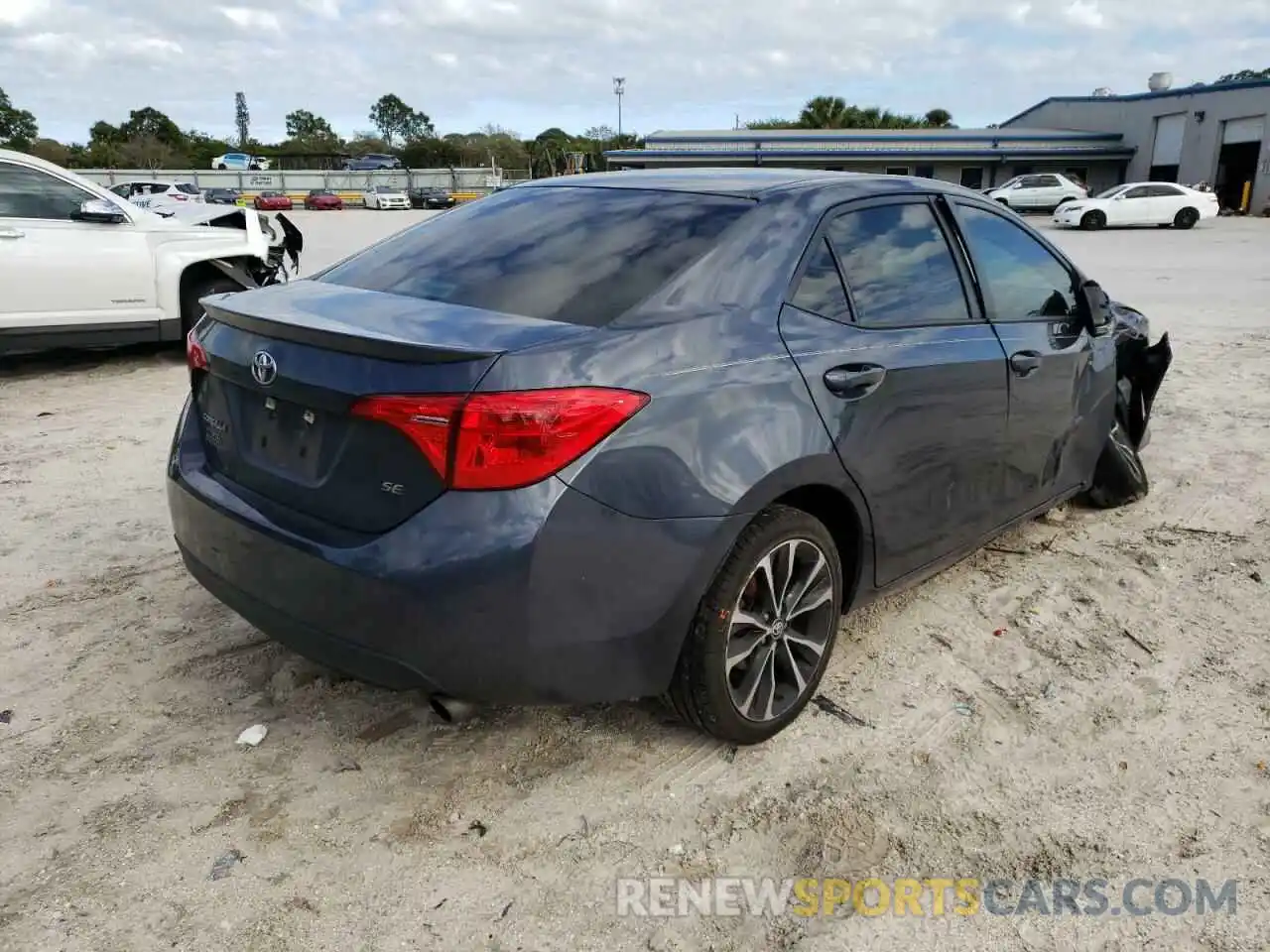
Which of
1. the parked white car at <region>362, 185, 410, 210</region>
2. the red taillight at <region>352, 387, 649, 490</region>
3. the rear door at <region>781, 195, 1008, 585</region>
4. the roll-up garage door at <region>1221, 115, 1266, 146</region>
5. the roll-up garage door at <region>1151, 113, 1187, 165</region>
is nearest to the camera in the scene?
the red taillight at <region>352, 387, 649, 490</region>

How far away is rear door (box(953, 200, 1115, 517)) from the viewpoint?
3658 millimetres

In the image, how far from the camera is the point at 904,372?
3.06m

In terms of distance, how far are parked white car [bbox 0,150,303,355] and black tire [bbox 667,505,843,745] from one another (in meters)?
5.80

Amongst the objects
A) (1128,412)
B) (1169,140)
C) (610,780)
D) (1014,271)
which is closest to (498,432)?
(610,780)

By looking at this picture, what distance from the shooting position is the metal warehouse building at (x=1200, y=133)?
3816 cm

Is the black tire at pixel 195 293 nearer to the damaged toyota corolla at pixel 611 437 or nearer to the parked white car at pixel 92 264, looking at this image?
the parked white car at pixel 92 264

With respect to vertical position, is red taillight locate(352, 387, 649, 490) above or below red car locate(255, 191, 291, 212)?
below

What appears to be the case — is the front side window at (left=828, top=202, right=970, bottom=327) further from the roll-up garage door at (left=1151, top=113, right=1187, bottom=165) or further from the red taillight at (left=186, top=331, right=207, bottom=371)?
the roll-up garage door at (left=1151, top=113, right=1187, bottom=165)

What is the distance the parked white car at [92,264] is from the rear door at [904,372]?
558 cm

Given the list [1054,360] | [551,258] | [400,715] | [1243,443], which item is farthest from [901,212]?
[1243,443]

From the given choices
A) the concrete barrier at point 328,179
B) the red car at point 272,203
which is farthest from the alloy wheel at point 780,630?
the concrete barrier at point 328,179

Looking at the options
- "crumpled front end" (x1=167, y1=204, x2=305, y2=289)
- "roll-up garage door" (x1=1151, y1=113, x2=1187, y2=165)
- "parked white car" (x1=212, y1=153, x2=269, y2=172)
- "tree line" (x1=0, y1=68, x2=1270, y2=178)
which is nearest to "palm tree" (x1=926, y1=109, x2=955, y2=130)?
"tree line" (x1=0, y1=68, x2=1270, y2=178)

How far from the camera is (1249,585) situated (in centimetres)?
404

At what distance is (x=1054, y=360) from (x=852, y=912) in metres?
2.47
